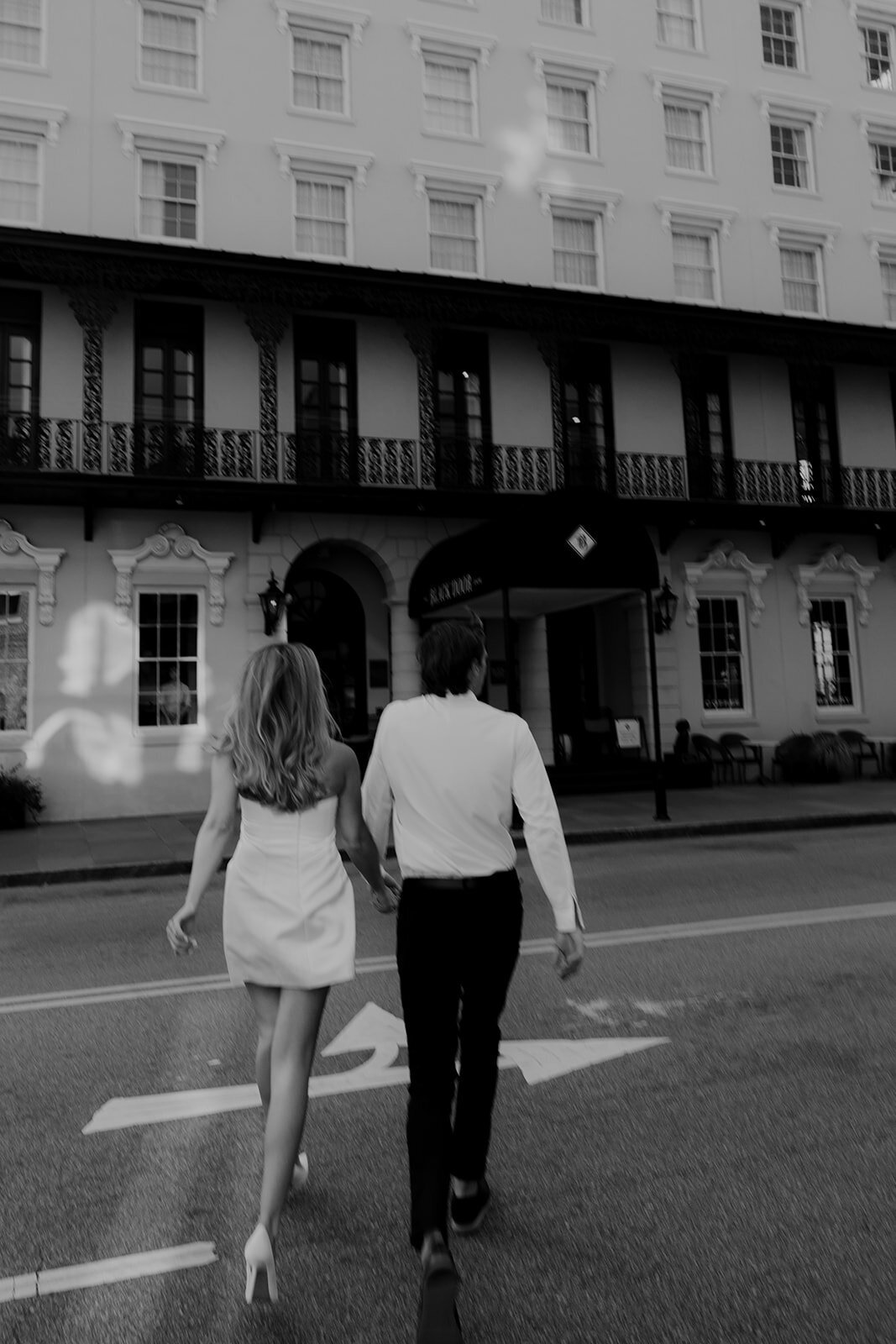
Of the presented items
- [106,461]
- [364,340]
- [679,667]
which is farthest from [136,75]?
[679,667]

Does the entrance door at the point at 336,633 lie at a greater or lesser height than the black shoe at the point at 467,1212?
greater

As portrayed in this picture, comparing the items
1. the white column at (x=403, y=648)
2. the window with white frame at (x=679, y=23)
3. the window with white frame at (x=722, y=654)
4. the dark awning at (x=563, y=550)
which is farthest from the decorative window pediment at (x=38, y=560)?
the window with white frame at (x=679, y=23)

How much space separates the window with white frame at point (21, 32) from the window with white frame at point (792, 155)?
1551 centimetres

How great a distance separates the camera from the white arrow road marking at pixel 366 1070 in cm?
404

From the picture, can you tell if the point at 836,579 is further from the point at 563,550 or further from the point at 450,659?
the point at 450,659

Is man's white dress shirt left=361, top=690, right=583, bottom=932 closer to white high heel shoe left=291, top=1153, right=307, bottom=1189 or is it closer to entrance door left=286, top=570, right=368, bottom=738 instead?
white high heel shoe left=291, top=1153, right=307, bottom=1189

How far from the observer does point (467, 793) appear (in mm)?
3059

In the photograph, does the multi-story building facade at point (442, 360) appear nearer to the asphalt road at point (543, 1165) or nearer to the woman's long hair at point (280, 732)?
the asphalt road at point (543, 1165)

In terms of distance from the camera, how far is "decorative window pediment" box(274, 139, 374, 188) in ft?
59.3

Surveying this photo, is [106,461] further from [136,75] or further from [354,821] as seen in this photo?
[354,821]

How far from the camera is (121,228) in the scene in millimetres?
16922

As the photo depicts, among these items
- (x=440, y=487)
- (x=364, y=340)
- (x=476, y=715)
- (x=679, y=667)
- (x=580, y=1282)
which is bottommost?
(x=580, y=1282)

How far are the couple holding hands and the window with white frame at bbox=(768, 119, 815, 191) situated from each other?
23350 millimetres

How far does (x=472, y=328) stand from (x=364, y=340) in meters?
2.22
